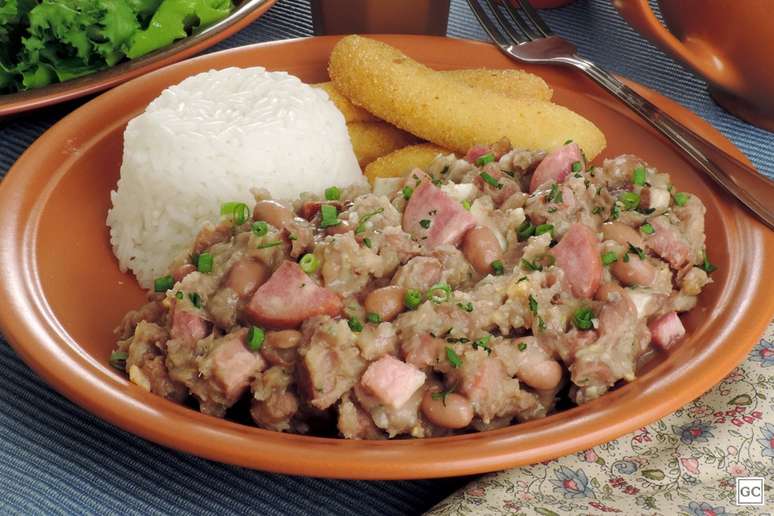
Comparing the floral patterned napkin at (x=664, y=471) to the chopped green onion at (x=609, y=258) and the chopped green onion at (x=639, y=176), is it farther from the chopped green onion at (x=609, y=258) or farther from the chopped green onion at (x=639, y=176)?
the chopped green onion at (x=639, y=176)

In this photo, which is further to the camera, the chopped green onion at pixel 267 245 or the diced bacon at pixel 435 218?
the diced bacon at pixel 435 218

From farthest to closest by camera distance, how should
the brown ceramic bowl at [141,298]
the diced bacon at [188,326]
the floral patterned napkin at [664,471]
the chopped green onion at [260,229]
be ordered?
1. the chopped green onion at [260,229]
2. the diced bacon at [188,326]
3. the floral patterned napkin at [664,471]
4. the brown ceramic bowl at [141,298]

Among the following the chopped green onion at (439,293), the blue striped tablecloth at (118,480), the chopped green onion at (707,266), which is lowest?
the blue striped tablecloth at (118,480)

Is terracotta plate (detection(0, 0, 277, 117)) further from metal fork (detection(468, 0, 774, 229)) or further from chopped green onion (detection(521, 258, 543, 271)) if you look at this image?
chopped green onion (detection(521, 258, 543, 271))

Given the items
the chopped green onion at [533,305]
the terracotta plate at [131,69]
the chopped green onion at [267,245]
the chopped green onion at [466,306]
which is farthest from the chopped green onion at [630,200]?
the terracotta plate at [131,69]

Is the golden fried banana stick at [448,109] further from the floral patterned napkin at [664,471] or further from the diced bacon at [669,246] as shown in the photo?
the floral patterned napkin at [664,471]

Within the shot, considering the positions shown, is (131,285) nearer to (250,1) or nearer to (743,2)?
(250,1)

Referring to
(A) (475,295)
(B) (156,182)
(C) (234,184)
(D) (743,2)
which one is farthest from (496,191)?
(D) (743,2)

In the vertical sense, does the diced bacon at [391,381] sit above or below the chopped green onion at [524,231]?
below

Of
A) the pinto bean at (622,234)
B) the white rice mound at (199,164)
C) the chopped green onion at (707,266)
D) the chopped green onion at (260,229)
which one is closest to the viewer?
the chopped green onion at (260,229)
